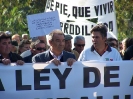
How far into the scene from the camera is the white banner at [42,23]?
10.5 meters

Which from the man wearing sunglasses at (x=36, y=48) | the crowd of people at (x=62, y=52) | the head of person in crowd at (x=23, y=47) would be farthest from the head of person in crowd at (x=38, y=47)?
the head of person in crowd at (x=23, y=47)

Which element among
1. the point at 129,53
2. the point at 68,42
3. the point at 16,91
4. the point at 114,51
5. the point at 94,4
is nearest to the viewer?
the point at 16,91

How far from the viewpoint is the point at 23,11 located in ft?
68.1

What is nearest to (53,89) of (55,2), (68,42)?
(68,42)

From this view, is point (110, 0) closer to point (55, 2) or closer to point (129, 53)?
point (55, 2)

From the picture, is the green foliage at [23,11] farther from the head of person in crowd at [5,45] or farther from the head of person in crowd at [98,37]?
the head of person in crowd at [5,45]

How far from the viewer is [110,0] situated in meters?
12.7

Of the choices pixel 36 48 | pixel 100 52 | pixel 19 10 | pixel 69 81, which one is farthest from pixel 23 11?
pixel 69 81

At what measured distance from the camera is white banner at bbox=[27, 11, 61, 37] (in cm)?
1050

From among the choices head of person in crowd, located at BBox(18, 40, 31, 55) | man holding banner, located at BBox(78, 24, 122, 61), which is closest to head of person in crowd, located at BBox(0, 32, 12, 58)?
man holding banner, located at BBox(78, 24, 122, 61)

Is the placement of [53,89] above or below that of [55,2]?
below

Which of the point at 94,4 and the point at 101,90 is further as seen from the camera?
the point at 94,4

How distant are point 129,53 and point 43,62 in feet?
5.17

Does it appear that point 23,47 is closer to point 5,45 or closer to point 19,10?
point 5,45
